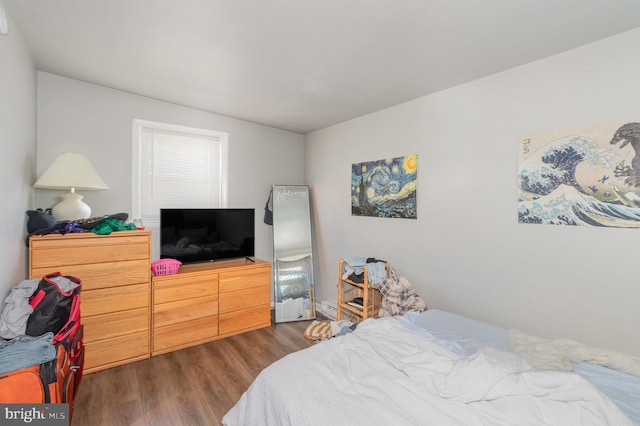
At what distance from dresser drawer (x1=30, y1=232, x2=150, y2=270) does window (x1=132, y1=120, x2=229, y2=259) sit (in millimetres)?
590

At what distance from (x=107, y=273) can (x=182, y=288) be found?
0.64m

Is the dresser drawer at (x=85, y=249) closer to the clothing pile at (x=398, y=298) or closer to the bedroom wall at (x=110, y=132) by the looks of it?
the bedroom wall at (x=110, y=132)

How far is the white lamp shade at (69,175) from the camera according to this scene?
7.06 feet

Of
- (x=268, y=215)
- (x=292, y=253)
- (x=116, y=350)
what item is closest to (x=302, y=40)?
(x=268, y=215)

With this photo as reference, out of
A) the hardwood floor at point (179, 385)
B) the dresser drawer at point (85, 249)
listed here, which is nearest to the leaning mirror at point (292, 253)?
the hardwood floor at point (179, 385)

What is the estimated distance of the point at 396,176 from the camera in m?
2.98

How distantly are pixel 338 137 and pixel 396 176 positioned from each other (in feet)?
3.59

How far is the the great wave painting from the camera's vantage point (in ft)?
5.51

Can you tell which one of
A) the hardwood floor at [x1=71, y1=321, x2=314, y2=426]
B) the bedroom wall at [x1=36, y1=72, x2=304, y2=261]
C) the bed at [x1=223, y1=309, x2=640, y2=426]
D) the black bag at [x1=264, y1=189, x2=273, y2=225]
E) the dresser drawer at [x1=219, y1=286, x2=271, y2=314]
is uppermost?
the bedroom wall at [x1=36, y1=72, x2=304, y2=261]

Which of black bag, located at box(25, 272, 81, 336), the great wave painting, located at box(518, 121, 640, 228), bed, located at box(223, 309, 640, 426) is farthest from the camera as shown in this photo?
the great wave painting, located at box(518, 121, 640, 228)

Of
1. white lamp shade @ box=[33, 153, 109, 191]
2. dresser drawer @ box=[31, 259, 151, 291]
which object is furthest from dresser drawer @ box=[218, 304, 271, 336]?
white lamp shade @ box=[33, 153, 109, 191]

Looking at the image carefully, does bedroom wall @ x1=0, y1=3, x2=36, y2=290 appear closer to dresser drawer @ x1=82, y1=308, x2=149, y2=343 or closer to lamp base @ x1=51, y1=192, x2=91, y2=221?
lamp base @ x1=51, y1=192, x2=91, y2=221

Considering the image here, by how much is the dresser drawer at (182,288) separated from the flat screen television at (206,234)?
0.98 ft

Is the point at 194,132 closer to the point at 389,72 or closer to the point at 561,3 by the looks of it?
the point at 389,72
